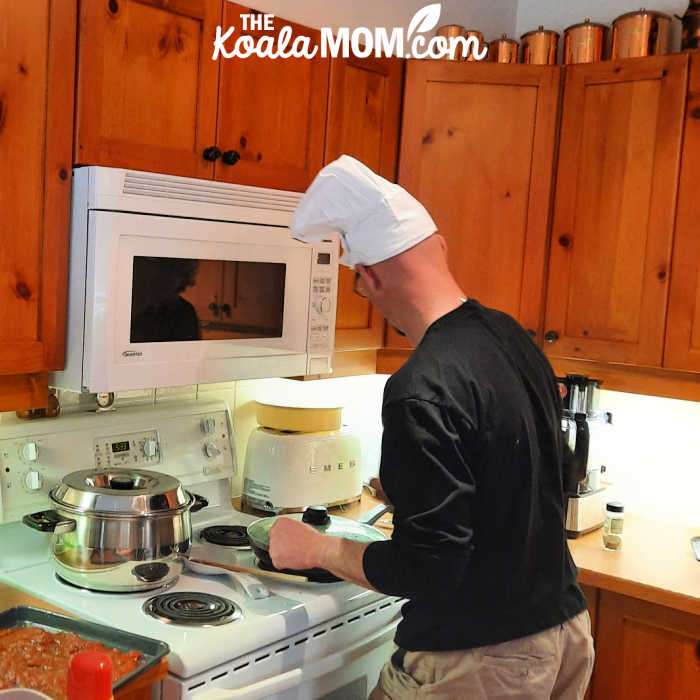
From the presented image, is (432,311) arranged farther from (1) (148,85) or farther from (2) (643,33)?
(2) (643,33)

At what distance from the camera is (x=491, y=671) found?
1.50 meters

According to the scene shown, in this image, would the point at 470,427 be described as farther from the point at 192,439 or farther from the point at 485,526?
the point at 192,439

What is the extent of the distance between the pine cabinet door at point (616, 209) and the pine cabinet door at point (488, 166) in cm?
6

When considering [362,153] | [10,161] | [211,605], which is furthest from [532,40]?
[211,605]

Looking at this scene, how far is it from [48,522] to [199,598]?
34 cm

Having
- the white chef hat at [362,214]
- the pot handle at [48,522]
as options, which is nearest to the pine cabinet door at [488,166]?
the white chef hat at [362,214]

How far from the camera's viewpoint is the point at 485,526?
145cm

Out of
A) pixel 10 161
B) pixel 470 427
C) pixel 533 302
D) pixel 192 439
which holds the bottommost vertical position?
pixel 192 439

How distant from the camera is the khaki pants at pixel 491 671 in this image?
1.49 meters

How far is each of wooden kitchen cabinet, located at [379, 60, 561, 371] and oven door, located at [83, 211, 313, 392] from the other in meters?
0.55

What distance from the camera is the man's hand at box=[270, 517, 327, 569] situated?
1658mm

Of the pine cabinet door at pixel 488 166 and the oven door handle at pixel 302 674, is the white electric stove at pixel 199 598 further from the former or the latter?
the pine cabinet door at pixel 488 166

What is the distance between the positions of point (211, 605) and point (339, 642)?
0.95ft

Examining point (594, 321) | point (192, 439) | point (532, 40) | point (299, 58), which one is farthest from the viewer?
point (532, 40)
